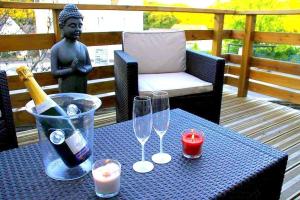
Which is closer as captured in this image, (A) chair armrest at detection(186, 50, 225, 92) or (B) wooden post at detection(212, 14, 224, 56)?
(A) chair armrest at detection(186, 50, 225, 92)

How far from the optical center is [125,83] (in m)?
1.93

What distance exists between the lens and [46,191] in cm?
80

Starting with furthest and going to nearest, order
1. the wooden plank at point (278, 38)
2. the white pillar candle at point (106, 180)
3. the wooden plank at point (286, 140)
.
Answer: the wooden plank at point (278, 38) < the wooden plank at point (286, 140) < the white pillar candle at point (106, 180)

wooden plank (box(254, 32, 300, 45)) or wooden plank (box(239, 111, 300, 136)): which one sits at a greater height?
wooden plank (box(254, 32, 300, 45))

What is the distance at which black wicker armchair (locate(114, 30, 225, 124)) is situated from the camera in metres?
1.94

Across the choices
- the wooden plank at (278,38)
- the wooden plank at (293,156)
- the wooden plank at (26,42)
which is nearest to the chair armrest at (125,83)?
the wooden plank at (26,42)

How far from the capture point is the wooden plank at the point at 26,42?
2.08 m

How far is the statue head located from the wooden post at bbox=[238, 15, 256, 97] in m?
2.26

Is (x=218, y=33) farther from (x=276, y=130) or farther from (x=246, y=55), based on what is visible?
(x=276, y=130)

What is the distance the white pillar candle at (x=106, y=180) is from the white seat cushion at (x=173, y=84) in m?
1.16

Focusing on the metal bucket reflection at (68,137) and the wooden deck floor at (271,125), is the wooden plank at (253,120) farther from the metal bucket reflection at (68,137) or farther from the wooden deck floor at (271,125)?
the metal bucket reflection at (68,137)

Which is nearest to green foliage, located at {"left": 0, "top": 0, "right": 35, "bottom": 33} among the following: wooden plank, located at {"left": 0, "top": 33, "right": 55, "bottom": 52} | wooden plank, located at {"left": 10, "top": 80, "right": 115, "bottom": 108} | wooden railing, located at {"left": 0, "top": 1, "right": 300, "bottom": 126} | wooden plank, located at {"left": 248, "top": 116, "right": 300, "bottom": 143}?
wooden plank, located at {"left": 0, "top": 33, "right": 55, "bottom": 52}

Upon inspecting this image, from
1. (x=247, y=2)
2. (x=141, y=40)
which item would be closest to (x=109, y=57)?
(x=141, y=40)

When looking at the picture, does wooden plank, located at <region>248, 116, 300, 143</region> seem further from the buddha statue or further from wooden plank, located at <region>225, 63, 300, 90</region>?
the buddha statue
